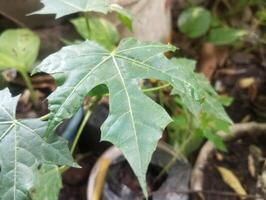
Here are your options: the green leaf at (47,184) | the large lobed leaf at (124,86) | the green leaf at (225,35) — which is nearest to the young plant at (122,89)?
the large lobed leaf at (124,86)

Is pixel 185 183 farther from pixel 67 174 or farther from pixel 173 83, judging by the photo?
pixel 173 83

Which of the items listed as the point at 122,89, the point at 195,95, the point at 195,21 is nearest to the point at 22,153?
the point at 122,89

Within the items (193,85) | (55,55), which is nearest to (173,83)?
(193,85)

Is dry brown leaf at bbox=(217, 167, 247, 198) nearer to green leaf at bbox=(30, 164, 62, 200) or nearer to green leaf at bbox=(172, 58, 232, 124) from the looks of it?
green leaf at bbox=(172, 58, 232, 124)

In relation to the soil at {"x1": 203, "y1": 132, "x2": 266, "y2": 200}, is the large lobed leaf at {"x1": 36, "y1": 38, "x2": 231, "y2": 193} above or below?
above

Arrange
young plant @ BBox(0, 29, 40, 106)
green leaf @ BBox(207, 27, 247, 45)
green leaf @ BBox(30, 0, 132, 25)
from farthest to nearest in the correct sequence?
green leaf @ BBox(207, 27, 247, 45) < young plant @ BBox(0, 29, 40, 106) < green leaf @ BBox(30, 0, 132, 25)

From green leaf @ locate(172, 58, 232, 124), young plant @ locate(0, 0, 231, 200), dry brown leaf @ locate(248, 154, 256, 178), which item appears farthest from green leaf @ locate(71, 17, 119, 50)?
dry brown leaf @ locate(248, 154, 256, 178)

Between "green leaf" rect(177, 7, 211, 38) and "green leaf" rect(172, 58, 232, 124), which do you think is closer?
"green leaf" rect(172, 58, 232, 124)
